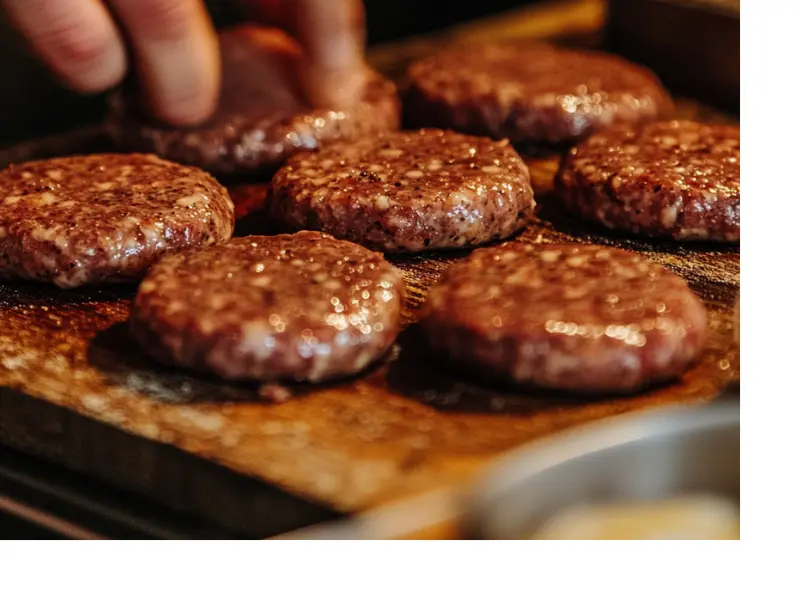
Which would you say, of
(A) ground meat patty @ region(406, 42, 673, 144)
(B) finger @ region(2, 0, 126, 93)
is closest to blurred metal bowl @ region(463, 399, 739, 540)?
(A) ground meat patty @ region(406, 42, 673, 144)

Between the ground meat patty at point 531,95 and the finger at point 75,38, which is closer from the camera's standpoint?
the finger at point 75,38

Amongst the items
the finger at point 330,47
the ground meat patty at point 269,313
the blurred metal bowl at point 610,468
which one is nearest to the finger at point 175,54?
the finger at point 330,47

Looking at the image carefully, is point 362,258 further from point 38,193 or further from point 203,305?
point 38,193

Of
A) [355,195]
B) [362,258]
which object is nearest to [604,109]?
[355,195]

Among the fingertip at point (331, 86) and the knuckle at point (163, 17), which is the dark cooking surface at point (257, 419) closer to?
the knuckle at point (163, 17)

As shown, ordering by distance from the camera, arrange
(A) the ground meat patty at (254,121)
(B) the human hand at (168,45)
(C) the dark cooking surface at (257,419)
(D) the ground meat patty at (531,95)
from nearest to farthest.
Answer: (C) the dark cooking surface at (257,419) < (B) the human hand at (168,45) < (A) the ground meat patty at (254,121) < (D) the ground meat patty at (531,95)

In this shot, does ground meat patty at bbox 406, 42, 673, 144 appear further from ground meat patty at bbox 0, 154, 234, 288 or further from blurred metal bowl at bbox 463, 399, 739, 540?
blurred metal bowl at bbox 463, 399, 739, 540

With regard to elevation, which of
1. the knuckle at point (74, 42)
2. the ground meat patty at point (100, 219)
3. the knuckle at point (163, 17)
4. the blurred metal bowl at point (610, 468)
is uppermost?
A: the knuckle at point (163, 17)
